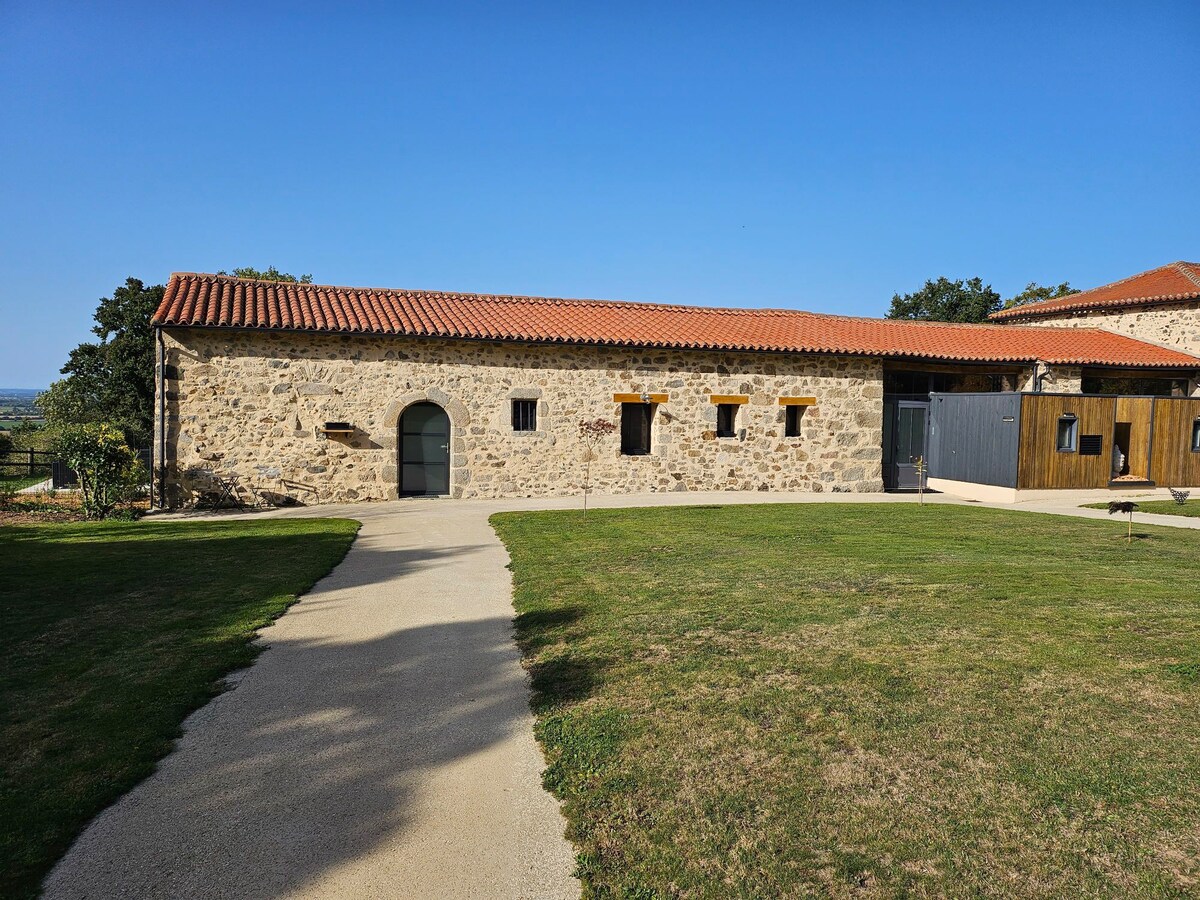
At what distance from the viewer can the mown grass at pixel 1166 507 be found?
45.3 feet

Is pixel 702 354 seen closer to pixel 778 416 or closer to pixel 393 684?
pixel 778 416

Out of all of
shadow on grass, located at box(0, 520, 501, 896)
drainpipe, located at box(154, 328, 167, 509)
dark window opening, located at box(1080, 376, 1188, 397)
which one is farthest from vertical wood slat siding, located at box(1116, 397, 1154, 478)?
drainpipe, located at box(154, 328, 167, 509)

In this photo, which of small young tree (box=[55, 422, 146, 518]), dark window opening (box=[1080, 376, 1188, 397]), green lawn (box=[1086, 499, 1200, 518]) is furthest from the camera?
dark window opening (box=[1080, 376, 1188, 397])

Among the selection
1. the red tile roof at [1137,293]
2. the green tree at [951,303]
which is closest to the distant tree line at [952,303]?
the green tree at [951,303]

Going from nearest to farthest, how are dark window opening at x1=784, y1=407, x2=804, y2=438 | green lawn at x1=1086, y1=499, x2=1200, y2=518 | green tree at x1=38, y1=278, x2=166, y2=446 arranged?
green lawn at x1=1086, y1=499, x2=1200, y2=518, dark window opening at x1=784, y1=407, x2=804, y2=438, green tree at x1=38, y1=278, x2=166, y2=446

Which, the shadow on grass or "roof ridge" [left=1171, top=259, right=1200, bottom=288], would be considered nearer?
the shadow on grass

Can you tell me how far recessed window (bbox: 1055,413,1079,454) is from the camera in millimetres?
16234

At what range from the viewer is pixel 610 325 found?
700 inches

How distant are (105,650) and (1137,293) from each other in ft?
90.2

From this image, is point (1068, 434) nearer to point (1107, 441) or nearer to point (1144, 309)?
point (1107, 441)

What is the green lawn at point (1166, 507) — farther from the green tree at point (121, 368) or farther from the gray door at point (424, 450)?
the green tree at point (121, 368)

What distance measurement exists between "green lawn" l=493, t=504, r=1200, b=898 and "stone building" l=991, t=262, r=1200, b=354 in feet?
57.1

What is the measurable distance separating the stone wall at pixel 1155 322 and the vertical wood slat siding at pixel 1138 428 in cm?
604

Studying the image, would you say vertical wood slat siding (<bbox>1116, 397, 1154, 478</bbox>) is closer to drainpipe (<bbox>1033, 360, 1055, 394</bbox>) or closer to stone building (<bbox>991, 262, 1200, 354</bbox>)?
drainpipe (<bbox>1033, 360, 1055, 394</bbox>)
